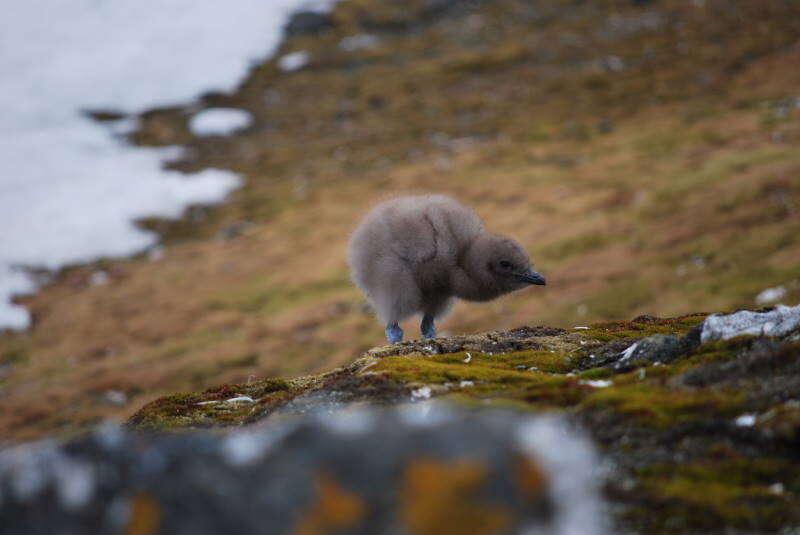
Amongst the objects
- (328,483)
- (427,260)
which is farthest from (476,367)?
(328,483)

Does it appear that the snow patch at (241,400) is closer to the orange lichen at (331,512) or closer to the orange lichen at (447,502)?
the orange lichen at (331,512)

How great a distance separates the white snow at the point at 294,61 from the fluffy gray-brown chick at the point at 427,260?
11292 cm

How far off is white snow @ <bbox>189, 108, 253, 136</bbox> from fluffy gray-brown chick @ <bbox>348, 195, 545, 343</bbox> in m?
92.9

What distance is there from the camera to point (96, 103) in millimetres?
101875

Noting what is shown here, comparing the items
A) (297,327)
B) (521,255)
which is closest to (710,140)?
(297,327)

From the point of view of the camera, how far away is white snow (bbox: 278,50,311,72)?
12013 centimetres

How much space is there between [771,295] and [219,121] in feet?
286

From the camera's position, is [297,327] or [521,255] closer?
[521,255]

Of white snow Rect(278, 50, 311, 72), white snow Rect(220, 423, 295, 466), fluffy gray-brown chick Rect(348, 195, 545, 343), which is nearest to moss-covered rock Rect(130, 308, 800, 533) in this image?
white snow Rect(220, 423, 295, 466)

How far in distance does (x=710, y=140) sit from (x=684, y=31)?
4610 centimetres

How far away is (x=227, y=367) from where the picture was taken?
40219 mm

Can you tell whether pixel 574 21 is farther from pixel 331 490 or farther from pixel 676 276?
pixel 331 490

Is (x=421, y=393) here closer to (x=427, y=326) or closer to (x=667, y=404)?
(x=667, y=404)

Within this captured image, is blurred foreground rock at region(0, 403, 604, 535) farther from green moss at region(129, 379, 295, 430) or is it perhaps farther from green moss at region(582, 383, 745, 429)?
green moss at region(129, 379, 295, 430)
